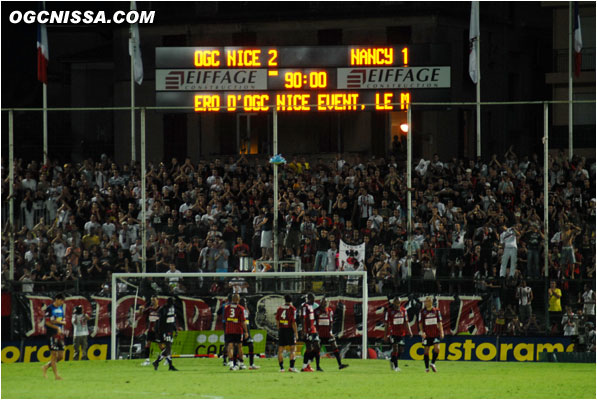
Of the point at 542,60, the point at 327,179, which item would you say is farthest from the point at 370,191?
the point at 542,60

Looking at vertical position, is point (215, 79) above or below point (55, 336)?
above

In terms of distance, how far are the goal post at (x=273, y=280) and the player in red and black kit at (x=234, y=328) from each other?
5.90 ft

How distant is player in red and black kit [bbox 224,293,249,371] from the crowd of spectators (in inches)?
140

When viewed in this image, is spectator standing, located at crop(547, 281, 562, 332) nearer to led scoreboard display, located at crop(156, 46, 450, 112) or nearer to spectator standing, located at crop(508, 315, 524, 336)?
spectator standing, located at crop(508, 315, 524, 336)

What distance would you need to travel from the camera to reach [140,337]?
28.7 m

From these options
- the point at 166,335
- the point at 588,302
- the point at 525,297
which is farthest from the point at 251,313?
the point at 588,302

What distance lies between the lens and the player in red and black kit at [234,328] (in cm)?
2533

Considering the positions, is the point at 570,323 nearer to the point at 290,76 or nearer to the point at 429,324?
the point at 429,324

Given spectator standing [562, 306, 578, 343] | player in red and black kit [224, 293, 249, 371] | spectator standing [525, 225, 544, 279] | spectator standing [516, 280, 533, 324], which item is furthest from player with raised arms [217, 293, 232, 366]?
spectator standing [562, 306, 578, 343]

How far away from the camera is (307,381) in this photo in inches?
923

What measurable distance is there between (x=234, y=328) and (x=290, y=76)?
9501 mm

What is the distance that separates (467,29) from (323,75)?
1739 cm

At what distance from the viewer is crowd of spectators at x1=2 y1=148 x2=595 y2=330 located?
93.4ft

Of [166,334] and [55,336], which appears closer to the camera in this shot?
[55,336]
